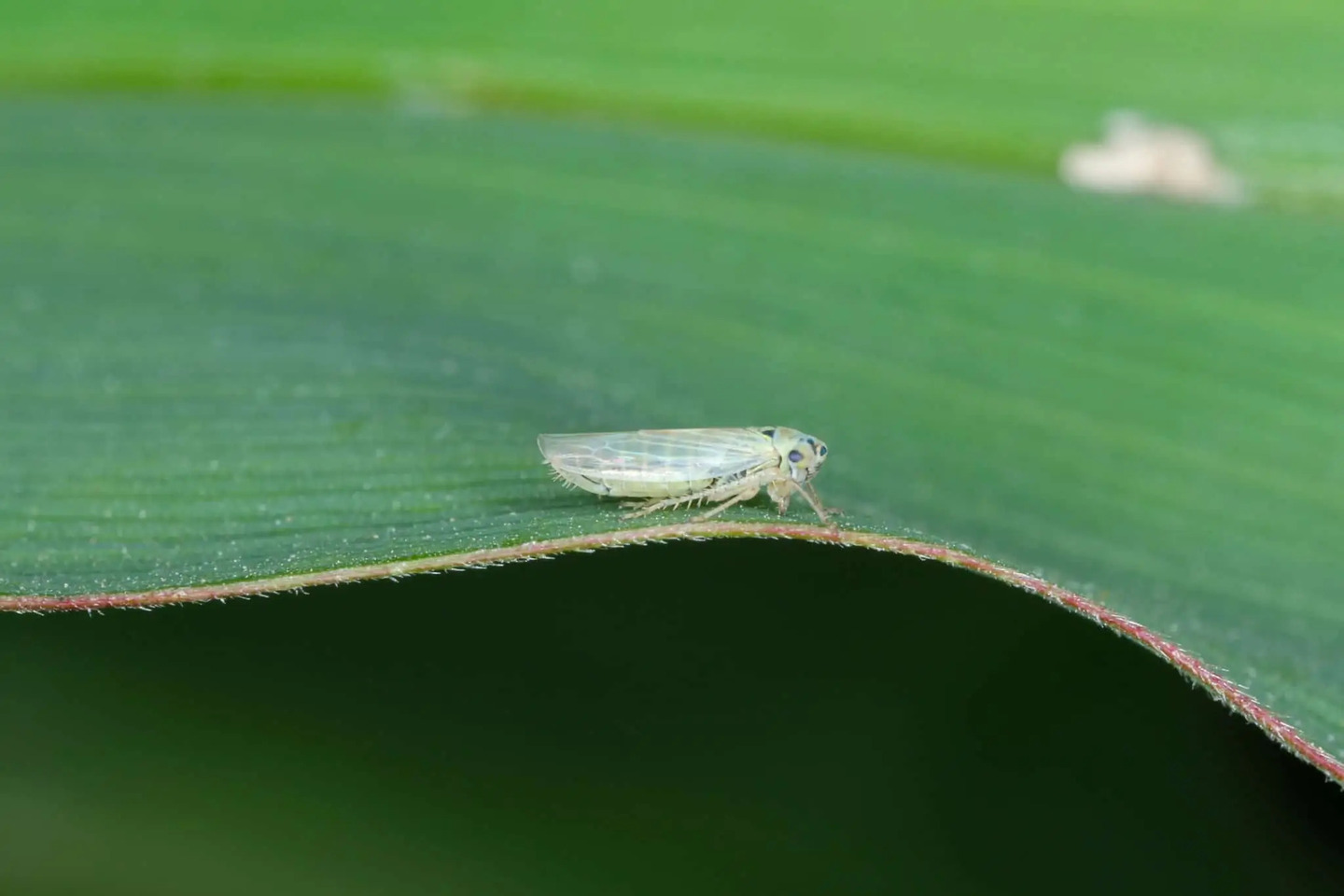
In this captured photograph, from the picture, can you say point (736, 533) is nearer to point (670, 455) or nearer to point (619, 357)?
point (670, 455)

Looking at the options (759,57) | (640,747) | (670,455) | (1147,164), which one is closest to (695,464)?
(670,455)

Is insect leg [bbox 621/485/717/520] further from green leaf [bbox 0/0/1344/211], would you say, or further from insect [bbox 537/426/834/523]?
green leaf [bbox 0/0/1344/211]

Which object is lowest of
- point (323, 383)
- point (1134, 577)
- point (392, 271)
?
point (1134, 577)

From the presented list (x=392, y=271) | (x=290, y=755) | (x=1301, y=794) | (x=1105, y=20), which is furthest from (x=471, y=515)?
(x=1105, y=20)

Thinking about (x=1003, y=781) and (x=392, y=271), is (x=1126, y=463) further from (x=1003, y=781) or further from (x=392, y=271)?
(x=392, y=271)

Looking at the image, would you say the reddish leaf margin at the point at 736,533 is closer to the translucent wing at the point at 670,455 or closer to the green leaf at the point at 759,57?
the translucent wing at the point at 670,455
